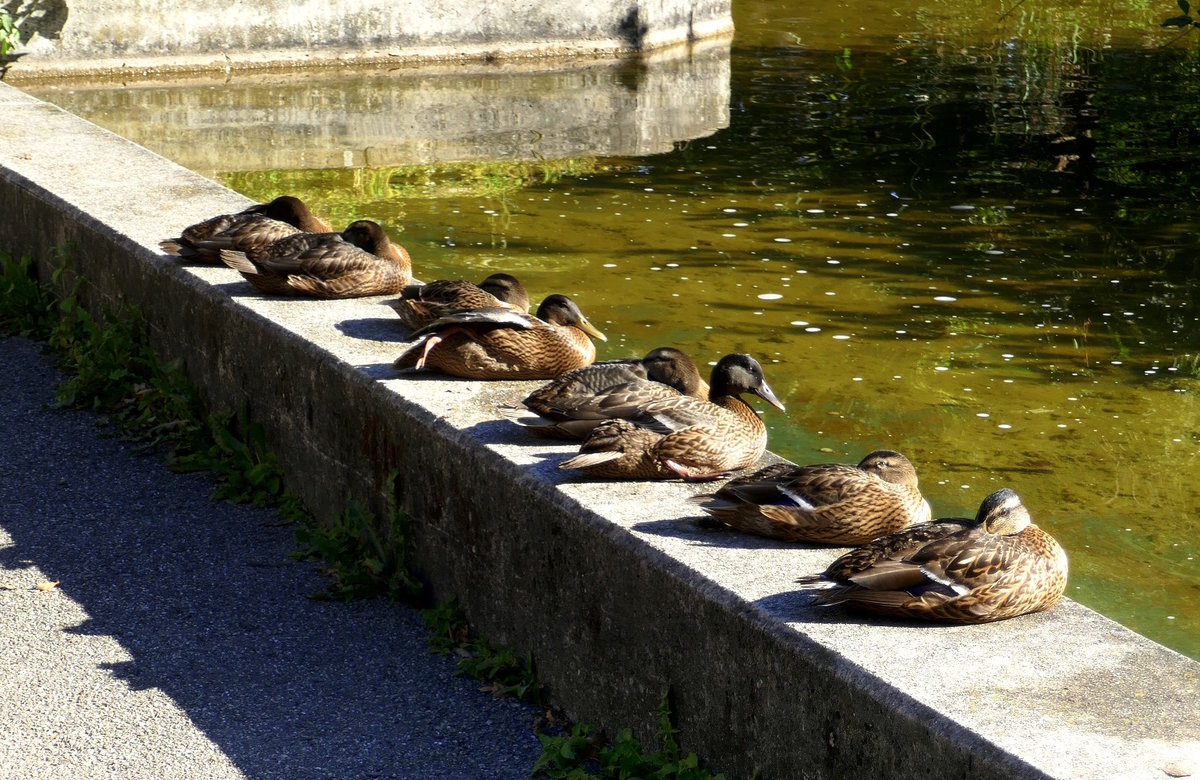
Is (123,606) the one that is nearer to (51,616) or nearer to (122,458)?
(51,616)

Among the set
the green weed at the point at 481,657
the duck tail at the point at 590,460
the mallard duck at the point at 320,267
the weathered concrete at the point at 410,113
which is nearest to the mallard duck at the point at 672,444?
the duck tail at the point at 590,460

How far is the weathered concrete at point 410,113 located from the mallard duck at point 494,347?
25.1 ft

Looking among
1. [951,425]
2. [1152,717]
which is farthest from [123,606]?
[951,425]

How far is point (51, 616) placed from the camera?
5168mm

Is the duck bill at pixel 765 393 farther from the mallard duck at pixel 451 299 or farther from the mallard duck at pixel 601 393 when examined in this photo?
the mallard duck at pixel 451 299

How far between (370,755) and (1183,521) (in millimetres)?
3715

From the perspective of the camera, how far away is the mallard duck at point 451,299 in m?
5.54

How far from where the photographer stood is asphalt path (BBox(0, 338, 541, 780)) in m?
4.37

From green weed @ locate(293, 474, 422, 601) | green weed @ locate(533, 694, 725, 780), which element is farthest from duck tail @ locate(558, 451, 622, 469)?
green weed @ locate(293, 474, 422, 601)

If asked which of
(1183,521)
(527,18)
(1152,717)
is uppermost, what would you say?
(527,18)

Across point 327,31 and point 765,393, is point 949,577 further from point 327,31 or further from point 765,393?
point 327,31

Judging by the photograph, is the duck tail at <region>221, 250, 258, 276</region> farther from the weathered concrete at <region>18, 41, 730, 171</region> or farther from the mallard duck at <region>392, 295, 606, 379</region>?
the weathered concrete at <region>18, 41, 730, 171</region>

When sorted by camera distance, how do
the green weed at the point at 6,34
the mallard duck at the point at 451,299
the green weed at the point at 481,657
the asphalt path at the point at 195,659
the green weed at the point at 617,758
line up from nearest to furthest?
the green weed at the point at 617,758 → the asphalt path at the point at 195,659 → the green weed at the point at 481,657 → the mallard duck at the point at 451,299 → the green weed at the point at 6,34

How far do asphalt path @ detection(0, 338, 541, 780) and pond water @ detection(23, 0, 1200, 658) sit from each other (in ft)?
8.28
